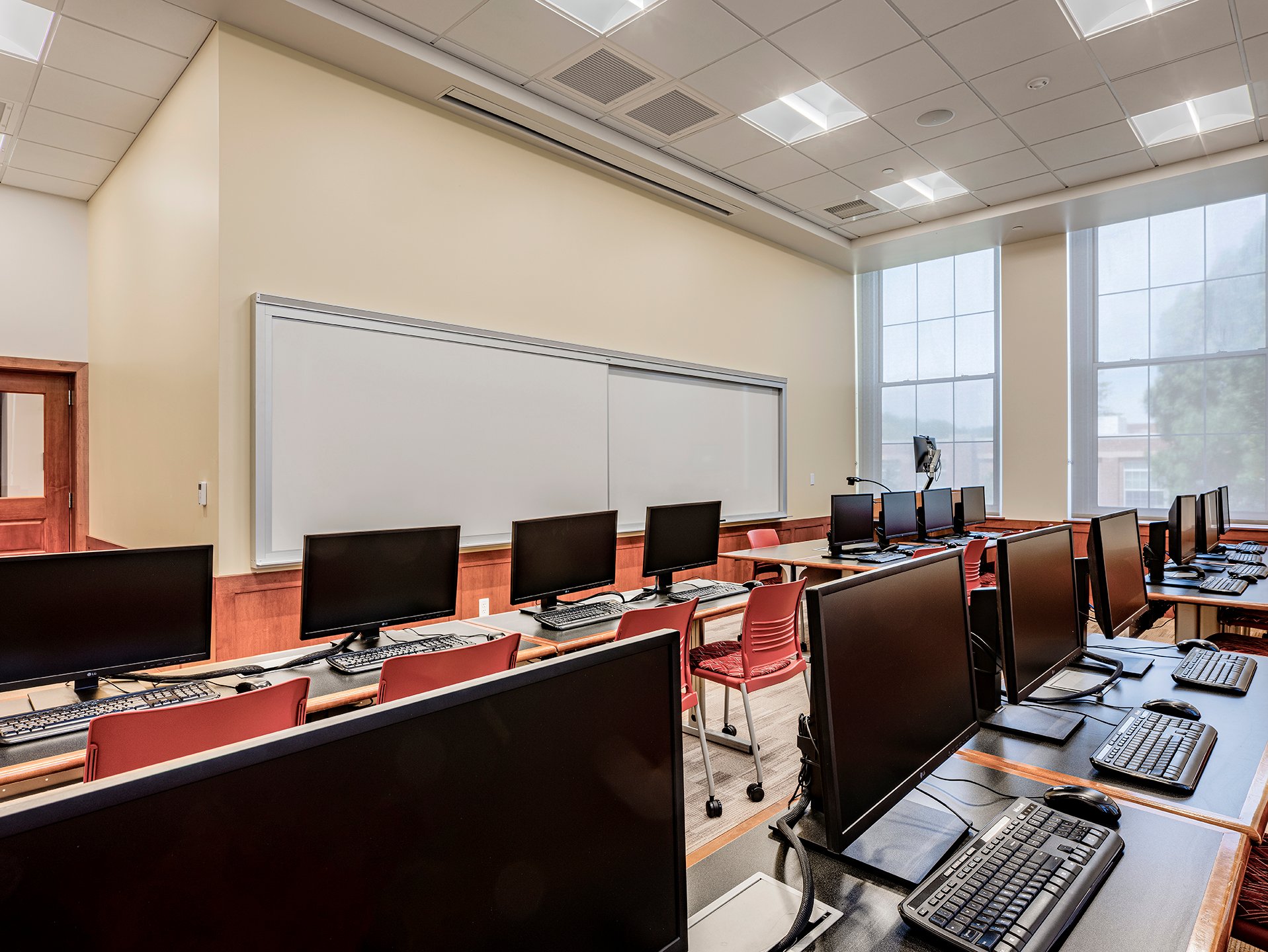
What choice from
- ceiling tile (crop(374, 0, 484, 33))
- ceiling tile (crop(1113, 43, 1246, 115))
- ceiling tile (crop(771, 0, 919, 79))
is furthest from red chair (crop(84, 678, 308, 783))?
ceiling tile (crop(1113, 43, 1246, 115))

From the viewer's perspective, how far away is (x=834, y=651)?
3.51 ft

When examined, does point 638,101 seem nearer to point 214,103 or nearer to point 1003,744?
point 214,103

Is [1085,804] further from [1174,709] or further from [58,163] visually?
[58,163]

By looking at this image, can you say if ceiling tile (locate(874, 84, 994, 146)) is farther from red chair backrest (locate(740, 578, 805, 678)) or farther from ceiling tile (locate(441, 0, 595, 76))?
red chair backrest (locate(740, 578, 805, 678))

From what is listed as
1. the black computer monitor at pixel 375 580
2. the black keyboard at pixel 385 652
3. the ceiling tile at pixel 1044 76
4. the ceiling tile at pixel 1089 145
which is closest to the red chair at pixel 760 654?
the black keyboard at pixel 385 652

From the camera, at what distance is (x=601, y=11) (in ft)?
11.9

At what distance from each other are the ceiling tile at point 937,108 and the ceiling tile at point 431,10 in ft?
8.93

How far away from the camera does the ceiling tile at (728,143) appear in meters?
4.80

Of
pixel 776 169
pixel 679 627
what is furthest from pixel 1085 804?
pixel 776 169

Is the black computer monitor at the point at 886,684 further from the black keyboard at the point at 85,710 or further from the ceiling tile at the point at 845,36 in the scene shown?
the ceiling tile at the point at 845,36

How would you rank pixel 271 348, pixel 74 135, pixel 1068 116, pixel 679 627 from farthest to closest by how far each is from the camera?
pixel 1068 116, pixel 74 135, pixel 271 348, pixel 679 627

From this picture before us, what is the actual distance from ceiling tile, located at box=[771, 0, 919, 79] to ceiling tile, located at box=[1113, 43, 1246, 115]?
63.4 inches

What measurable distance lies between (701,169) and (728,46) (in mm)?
1586

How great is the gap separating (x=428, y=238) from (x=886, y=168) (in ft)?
11.7
